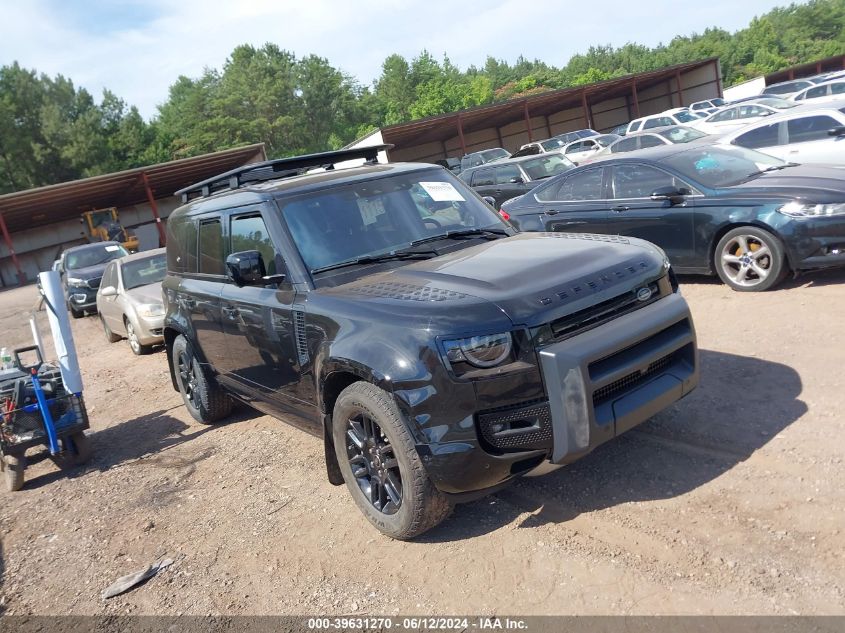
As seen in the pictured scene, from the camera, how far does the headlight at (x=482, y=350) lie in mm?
3121

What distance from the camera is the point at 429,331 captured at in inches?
124

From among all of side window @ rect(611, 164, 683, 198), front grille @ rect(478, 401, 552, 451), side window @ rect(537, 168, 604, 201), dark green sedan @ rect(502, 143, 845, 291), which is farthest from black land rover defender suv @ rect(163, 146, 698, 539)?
side window @ rect(537, 168, 604, 201)

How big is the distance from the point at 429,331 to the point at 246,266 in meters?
1.43

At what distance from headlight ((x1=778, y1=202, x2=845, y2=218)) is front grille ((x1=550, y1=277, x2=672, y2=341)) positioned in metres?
3.49

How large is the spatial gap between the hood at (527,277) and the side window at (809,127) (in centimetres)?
877

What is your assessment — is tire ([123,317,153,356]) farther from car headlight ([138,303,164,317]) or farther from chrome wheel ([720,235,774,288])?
chrome wheel ([720,235,774,288])

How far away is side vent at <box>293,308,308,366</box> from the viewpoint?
13.0 ft

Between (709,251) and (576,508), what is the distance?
443cm

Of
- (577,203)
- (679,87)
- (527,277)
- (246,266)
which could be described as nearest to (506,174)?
(577,203)

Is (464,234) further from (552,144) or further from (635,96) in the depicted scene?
(635,96)

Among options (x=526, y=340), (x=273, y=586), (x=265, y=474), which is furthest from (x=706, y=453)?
(x=265, y=474)

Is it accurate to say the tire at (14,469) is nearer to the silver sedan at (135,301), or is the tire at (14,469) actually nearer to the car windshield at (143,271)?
the silver sedan at (135,301)

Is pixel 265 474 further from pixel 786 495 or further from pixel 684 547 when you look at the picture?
pixel 786 495

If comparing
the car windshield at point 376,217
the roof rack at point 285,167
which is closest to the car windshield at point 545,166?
the roof rack at point 285,167
